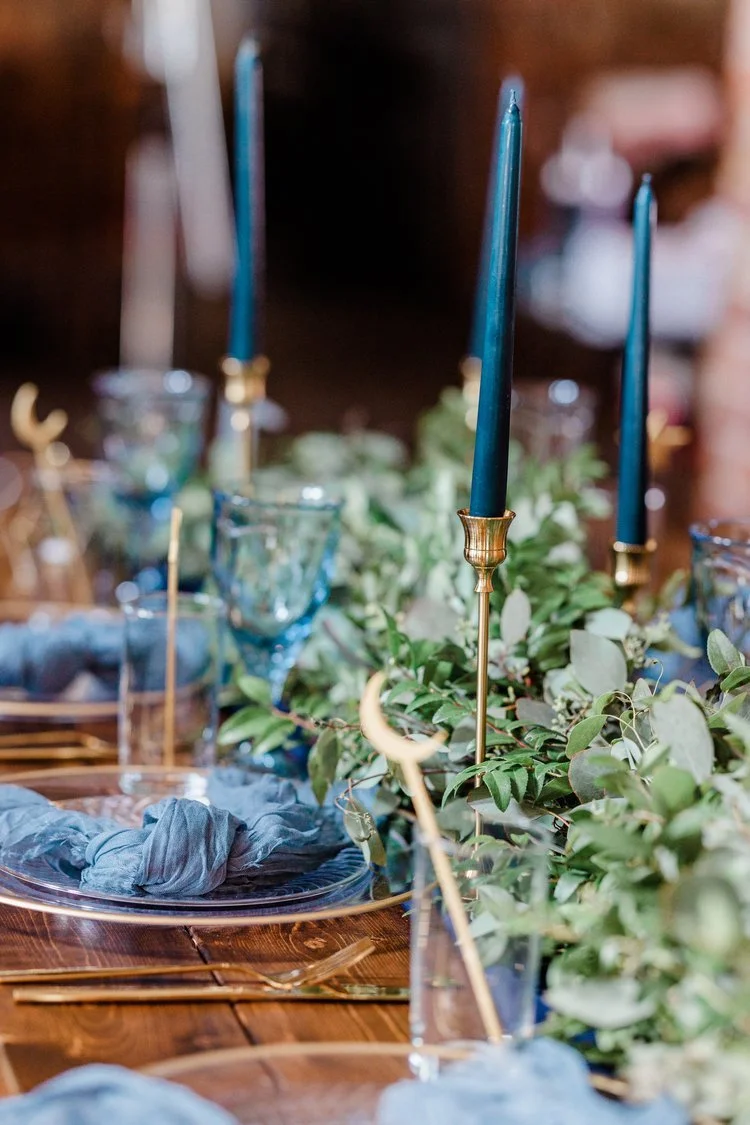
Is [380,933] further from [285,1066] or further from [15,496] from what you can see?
[15,496]

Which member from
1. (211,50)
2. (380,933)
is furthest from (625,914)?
(211,50)

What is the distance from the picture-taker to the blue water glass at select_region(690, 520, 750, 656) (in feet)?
2.84

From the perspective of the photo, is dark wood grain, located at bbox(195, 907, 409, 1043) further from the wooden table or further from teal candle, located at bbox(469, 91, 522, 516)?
teal candle, located at bbox(469, 91, 522, 516)

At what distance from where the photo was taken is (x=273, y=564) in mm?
989

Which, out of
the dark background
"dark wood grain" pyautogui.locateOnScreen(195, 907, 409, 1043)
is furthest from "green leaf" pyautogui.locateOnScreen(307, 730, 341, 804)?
the dark background

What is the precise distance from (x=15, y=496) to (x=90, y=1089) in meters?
1.13

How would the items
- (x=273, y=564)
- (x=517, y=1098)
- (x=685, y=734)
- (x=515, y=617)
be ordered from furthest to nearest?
(x=273, y=564) → (x=515, y=617) → (x=685, y=734) → (x=517, y=1098)

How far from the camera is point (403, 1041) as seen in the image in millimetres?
602

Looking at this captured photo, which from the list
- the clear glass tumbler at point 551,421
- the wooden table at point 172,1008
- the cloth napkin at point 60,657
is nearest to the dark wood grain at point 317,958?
the wooden table at point 172,1008

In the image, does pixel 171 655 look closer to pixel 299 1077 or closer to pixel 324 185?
pixel 299 1077

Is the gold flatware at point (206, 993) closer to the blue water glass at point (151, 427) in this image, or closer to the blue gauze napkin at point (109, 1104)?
the blue gauze napkin at point (109, 1104)

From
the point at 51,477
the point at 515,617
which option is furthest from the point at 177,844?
the point at 51,477

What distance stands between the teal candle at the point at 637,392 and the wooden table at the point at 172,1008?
14.0 inches

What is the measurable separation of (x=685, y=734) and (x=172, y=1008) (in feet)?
0.90
